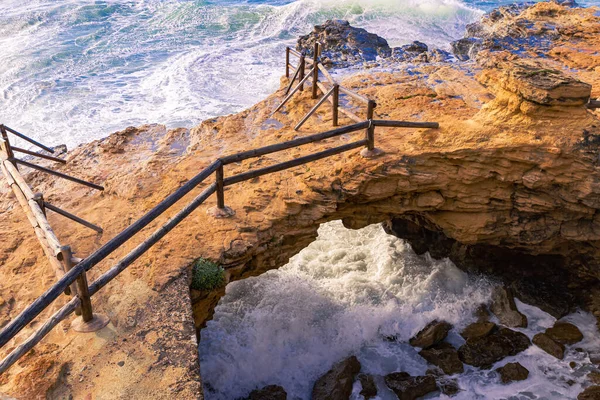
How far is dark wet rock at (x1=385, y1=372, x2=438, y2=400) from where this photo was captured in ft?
22.0

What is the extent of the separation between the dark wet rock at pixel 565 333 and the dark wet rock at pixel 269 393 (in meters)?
4.42

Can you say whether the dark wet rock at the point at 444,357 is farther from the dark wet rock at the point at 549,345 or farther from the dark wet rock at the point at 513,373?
the dark wet rock at the point at 549,345

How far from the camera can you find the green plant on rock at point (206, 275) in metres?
5.38

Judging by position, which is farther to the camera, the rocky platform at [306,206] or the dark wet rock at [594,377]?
the dark wet rock at [594,377]

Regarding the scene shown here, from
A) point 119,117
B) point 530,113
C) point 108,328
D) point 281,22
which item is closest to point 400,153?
point 530,113

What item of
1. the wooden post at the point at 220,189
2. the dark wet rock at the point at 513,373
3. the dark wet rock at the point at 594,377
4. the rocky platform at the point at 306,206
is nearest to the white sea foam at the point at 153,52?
the rocky platform at the point at 306,206

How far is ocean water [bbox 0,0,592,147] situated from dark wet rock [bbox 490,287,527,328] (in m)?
10.2

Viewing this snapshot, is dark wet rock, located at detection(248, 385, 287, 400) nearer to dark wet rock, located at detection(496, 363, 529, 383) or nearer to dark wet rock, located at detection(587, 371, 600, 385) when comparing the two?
dark wet rock, located at detection(496, 363, 529, 383)

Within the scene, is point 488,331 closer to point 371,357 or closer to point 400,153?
point 371,357

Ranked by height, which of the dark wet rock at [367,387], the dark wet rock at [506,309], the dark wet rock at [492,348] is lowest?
the dark wet rock at [367,387]

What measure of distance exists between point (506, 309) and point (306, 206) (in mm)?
4171

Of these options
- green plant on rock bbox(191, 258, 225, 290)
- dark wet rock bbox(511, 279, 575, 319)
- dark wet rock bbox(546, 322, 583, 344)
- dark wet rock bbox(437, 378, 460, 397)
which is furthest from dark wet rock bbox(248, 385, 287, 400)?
dark wet rock bbox(511, 279, 575, 319)

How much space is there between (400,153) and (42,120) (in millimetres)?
12968

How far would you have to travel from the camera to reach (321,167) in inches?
270
